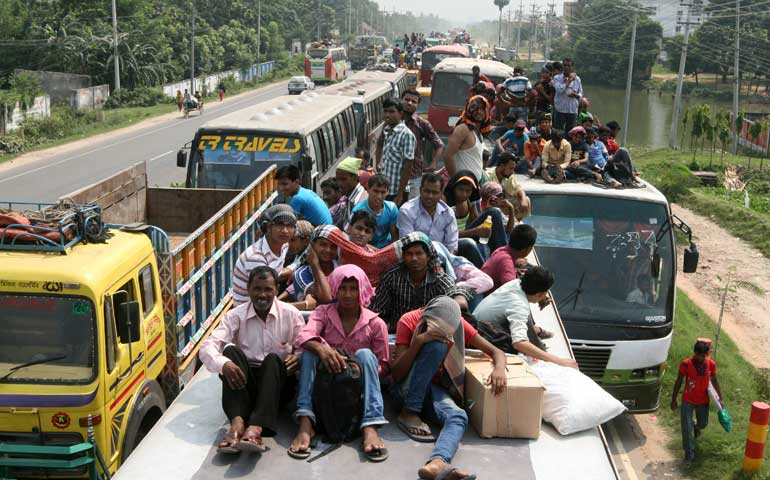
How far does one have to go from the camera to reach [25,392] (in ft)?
19.2

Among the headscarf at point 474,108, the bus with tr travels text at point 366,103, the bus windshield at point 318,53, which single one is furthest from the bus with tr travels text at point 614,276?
the bus windshield at point 318,53

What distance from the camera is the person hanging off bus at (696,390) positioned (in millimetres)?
9719

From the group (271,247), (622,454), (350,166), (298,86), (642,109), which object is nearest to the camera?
(271,247)

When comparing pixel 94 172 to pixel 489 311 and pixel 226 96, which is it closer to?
pixel 489 311

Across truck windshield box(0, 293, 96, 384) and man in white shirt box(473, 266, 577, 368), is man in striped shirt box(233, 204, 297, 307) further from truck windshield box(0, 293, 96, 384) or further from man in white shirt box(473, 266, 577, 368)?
man in white shirt box(473, 266, 577, 368)

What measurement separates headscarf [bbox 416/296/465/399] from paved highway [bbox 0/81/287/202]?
21859mm

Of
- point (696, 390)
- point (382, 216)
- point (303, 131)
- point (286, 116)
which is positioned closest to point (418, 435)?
point (382, 216)

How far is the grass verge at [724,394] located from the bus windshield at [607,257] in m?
1.60

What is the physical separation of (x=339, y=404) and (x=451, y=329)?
84cm

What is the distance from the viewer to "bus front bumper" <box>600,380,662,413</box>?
9.77 meters

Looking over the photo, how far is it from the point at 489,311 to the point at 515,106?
12535mm

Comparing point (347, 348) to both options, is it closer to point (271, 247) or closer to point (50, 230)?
point (271, 247)

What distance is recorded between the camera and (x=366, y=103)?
22453 mm

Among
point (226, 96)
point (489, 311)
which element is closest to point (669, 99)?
point (226, 96)
